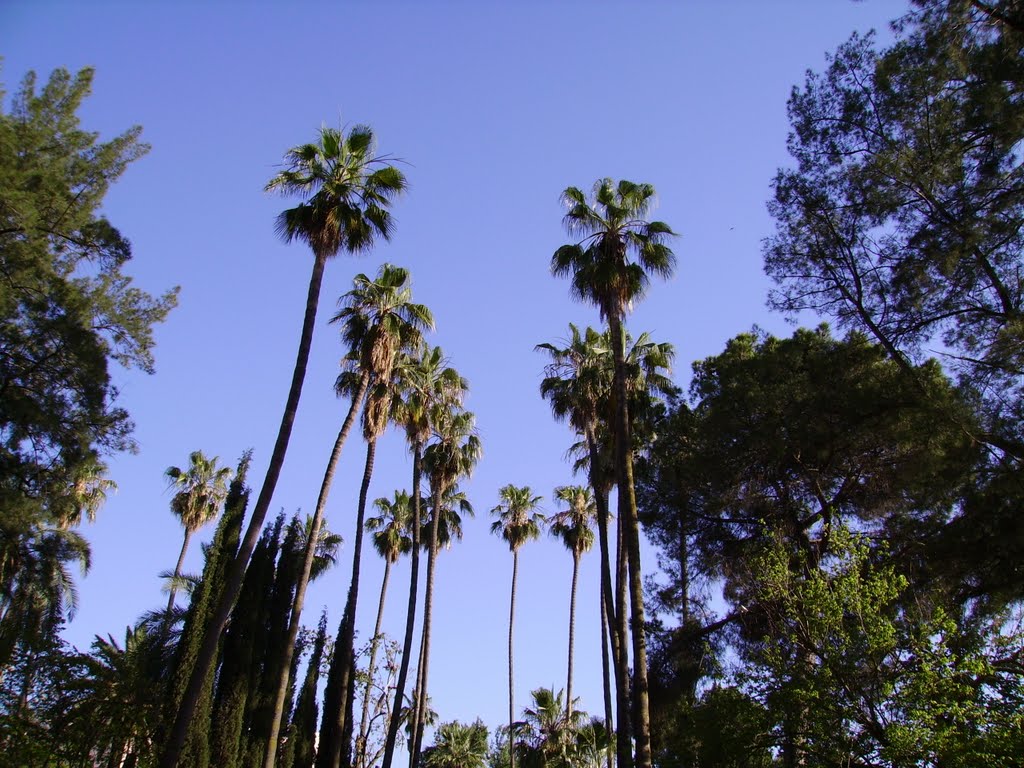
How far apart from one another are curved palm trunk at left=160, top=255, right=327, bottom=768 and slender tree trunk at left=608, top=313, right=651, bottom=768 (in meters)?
7.25

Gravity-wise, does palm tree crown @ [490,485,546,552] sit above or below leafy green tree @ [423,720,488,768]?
above

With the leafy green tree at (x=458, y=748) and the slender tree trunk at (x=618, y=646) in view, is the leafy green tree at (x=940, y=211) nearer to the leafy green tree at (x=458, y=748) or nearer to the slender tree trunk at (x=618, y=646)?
the slender tree trunk at (x=618, y=646)

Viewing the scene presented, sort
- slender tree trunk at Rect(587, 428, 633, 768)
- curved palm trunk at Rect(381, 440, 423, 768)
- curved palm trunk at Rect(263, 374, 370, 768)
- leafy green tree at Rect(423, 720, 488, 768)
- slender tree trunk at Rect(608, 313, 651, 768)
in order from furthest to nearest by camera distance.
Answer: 1. leafy green tree at Rect(423, 720, 488, 768)
2. curved palm trunk at Rect(381, 440, 423, 768)
3. curved palm trunk at Rect(263, 374, 370, 768)
4. slender tree trunk at Rect(587, 428, 633, 768)
5. slender tree trunk at Rect(608, 313, 651, 768)

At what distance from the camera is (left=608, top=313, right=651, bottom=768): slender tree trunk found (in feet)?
47.5

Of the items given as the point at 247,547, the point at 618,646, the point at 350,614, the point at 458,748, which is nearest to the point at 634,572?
the point at 618,646

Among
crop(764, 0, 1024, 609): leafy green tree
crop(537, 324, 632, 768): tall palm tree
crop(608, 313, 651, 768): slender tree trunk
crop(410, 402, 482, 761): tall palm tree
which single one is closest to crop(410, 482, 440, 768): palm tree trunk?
crop(410, 402, 482, 761): tall palm tree

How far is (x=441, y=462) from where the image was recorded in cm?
2919

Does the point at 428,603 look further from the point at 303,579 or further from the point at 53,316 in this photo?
the point at 53,316

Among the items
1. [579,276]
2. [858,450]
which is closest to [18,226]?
[579,276]

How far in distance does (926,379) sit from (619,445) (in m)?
6.59

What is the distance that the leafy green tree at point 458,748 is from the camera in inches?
1369

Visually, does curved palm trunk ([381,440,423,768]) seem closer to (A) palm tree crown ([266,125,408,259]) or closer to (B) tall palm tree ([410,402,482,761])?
(B) tall palm tree ([410,402,482,761])

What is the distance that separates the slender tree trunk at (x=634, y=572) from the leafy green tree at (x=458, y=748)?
21.4 meters

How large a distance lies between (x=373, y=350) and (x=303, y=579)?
6.82 metres
